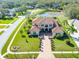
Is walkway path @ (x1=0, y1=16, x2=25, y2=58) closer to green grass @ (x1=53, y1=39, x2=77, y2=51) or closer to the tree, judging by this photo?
green grass @ (x1=53, y1=39, x2=77, y2=51)

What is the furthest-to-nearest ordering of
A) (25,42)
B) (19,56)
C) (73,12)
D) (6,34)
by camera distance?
(73,12), (6,34), (25,42), (19,56)

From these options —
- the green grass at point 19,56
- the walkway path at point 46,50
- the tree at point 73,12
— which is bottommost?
the tree at point 73,12

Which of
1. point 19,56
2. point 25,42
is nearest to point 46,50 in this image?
point 19,56

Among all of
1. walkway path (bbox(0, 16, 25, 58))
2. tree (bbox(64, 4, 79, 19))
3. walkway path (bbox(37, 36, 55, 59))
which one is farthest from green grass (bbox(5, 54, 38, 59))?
tree (bbox(64, 4, 79, 19))

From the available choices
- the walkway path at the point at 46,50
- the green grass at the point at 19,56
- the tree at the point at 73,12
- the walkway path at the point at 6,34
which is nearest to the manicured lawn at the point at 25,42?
the walkway path at the point at 46,50

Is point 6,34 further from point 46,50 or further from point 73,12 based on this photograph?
point 73,12

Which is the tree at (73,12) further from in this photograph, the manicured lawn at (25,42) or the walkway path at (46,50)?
the walkway path at (46,50)

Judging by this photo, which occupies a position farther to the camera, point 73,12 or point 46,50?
point 73,12

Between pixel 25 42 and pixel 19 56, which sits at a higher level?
pixel 19 56

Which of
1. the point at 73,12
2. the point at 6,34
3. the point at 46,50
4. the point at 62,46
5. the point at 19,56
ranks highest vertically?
the point at 19,56
